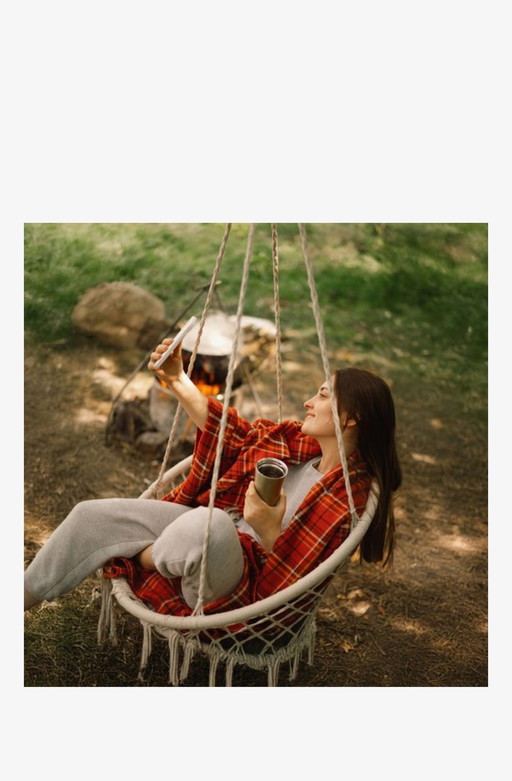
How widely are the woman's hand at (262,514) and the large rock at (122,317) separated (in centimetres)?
274

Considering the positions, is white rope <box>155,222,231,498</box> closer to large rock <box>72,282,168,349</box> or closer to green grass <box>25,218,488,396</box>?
large rock <box>72,282,168,349</box>

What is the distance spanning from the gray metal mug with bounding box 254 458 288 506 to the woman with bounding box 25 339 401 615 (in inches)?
1.7

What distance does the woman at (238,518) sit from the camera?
1765mm

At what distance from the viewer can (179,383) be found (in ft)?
6.89

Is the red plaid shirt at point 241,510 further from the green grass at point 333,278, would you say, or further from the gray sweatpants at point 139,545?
the green grass at point 333,278

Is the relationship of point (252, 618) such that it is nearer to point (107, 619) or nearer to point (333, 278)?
point (107, 619)

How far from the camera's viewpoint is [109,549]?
193 centimetres

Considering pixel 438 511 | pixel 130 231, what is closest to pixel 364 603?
pixel 438 511

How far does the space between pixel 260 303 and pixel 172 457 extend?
202cm

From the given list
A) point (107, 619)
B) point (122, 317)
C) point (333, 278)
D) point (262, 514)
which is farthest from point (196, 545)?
point (333, 278)

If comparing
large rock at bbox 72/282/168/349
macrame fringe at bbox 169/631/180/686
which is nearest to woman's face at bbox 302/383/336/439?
macrame fringe at bbox 169/631/180/686

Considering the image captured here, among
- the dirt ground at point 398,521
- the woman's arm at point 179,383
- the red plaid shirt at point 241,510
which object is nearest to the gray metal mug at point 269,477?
the red plaid shirt at point 241,510

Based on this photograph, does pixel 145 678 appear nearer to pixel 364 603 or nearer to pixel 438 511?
pixel 364 603

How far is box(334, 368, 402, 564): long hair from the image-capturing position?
76.8 inches
